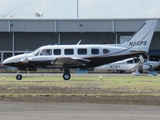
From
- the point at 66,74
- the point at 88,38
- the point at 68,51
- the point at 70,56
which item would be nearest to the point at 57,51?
the point at 68,51

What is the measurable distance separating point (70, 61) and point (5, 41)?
29670 millimetres

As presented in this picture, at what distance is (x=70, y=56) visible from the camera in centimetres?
3027

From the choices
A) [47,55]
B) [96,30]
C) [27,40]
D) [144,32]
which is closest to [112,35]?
[96,30]

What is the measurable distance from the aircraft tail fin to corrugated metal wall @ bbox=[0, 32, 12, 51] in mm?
28424

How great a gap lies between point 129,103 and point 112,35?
137 feet

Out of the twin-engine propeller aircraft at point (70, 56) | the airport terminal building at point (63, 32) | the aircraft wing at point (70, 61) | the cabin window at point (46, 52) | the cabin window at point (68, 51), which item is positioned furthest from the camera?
the airport terminal building at point (63, 32)

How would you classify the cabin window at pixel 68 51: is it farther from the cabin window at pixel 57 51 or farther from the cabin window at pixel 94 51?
the cabin window at pixel 94 51

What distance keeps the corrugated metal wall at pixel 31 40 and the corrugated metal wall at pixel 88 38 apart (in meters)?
1.70

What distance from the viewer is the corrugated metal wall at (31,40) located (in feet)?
187

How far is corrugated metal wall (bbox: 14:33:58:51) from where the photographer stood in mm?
57031
